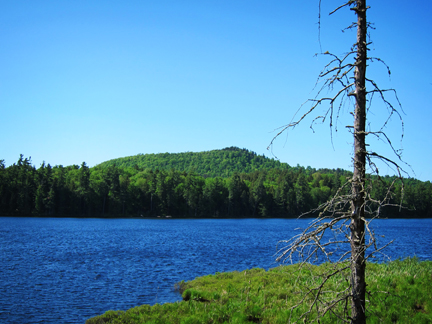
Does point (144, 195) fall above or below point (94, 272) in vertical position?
above

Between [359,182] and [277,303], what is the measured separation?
867cm

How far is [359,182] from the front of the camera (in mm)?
5812

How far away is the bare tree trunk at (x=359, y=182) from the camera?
19.4 ft

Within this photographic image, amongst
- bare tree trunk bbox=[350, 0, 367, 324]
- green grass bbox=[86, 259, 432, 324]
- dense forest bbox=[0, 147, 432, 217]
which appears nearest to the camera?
bare tree trunk bbox=[350, 0, 367, 324]

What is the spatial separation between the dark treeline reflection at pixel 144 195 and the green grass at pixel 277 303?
80.1m

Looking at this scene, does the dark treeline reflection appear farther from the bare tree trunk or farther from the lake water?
the bare tree trunk

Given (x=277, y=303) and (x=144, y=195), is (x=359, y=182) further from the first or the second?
(x=144, y=195)

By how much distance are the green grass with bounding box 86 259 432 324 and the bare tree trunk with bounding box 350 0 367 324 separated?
3010 mm

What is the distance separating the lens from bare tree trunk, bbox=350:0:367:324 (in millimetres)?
5898

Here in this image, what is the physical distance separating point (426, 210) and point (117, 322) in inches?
5713

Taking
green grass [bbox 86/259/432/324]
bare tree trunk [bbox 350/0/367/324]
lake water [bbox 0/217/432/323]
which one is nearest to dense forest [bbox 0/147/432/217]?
lake water [bbox 0/217/432/323]

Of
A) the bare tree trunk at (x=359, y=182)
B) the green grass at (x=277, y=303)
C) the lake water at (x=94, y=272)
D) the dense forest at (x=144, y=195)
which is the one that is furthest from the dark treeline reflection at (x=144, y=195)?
the bare tree trunk at (x=359, y=182)

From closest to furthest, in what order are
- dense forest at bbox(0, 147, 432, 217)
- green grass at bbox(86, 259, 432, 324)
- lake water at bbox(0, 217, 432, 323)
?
green grass at bbox(86, 259, 432, 324), lake water at bbox(0, 217, 432, 323), dense forest at bbox(0, 147, 432, 217)

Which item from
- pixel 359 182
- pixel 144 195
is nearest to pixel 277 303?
pixel 359 182
